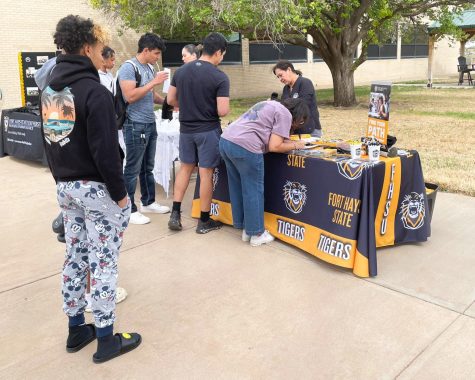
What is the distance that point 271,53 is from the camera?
2342 centimetres

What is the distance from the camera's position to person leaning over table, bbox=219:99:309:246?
411cm

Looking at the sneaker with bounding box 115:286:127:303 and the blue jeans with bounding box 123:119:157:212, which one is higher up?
the blue jeans with bounding box 123:119:157:212

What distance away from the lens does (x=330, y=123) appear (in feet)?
41.7

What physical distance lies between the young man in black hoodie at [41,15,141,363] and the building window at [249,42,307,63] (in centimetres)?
2002

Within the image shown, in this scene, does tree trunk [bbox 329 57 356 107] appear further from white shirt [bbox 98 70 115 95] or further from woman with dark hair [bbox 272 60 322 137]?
white shirt [bbox 98 70 115 95]

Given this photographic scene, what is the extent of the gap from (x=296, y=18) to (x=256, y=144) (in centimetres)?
804

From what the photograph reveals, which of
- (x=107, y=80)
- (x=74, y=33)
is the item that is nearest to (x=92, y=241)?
(x=74, y=33)

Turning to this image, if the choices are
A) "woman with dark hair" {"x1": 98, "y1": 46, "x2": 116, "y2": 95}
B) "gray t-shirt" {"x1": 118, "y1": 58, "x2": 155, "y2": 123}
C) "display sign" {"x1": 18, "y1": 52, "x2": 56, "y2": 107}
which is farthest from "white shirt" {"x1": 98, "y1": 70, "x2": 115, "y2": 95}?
"display sign" {"x1": 18, "y1": 52, "x2": 56, "y2": 107}

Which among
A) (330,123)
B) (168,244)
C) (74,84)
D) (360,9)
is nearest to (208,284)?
(168,244)

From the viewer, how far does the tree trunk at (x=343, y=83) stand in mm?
16562

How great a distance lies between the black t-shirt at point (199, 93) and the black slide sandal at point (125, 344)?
7.27 ft

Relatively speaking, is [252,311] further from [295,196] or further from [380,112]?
[380,112]

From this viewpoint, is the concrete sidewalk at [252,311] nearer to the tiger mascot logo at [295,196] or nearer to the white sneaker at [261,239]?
the white sneaker at [261,239]

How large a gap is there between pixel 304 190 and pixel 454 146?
577 cm
